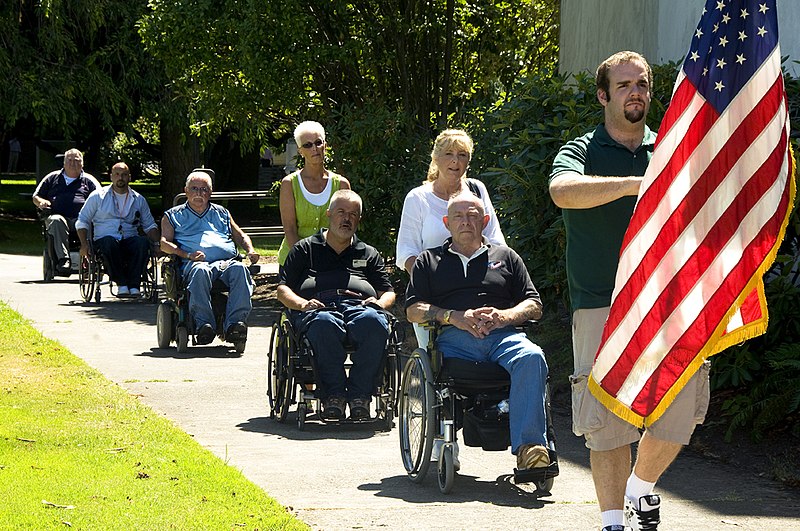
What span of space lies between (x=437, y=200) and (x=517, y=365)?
1.70 meters

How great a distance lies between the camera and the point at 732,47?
5.59 metres

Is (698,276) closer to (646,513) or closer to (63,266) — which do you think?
(646,513)

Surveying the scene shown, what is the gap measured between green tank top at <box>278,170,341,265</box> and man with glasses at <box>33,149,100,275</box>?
9455 millimetres

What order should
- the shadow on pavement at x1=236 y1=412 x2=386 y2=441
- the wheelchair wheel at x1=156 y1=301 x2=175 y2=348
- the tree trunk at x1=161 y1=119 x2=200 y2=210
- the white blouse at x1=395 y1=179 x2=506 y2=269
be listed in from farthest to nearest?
the tree trunk at x1=161 y1=119 x2=200 y2=210 → the wheelchair wheel at x1=156 y1=301 x2=175 y2=348 → the shadow on pavement at x1=236 y1=412 x2=386 y2=441 → the white blouse at x1=395 y1=179 x2=506 y2=269

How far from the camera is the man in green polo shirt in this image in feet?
17.9

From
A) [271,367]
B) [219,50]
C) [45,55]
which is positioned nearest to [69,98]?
[45,55]

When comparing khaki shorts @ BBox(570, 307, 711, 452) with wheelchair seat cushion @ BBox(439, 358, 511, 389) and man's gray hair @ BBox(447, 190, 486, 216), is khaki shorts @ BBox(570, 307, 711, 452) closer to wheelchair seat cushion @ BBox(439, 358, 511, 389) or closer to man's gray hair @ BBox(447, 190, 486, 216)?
wheelchair seat cushion @ BBox(439, 358, 511, 389)

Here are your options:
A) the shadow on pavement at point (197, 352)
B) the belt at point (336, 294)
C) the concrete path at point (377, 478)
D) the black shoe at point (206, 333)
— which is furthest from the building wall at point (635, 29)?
the shadow on pavement at point (197, 352)

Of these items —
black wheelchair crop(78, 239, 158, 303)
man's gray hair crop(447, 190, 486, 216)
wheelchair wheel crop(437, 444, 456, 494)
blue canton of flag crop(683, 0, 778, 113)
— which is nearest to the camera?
blue canton of flag crop(683, 0, 778, 113)

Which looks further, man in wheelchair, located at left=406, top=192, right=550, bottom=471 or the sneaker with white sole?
man in wheelchair, located at left=406, top=192, right=550, bottom=471

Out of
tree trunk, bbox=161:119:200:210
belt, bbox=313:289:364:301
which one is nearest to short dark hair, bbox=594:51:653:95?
belt, bbox=313:289:364:301

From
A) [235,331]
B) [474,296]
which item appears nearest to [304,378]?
[474,296]

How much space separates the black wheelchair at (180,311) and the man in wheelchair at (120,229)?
4114 millimetres

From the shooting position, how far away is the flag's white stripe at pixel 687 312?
17.8ft
